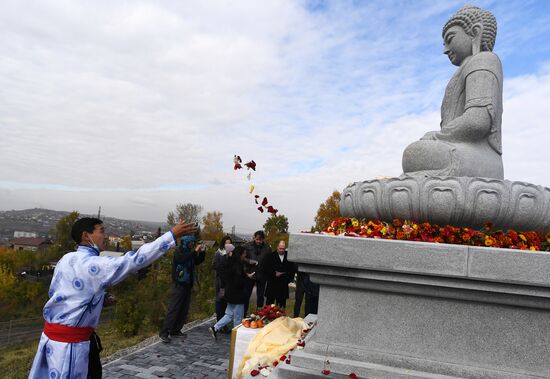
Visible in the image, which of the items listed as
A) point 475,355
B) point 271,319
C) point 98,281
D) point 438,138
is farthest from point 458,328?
point 98,281

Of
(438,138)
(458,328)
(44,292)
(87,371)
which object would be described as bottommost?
(44,292)

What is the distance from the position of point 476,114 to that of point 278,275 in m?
4.10

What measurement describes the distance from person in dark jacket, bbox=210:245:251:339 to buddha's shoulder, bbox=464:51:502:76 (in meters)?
4.24

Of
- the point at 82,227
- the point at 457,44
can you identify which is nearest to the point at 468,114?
the point at 457,44

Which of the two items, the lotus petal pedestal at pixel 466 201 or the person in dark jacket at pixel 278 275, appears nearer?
the lotus petal pedestal at pixel 466 201

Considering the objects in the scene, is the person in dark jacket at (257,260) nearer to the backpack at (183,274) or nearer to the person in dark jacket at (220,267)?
the person in dark jacket at (220,267)

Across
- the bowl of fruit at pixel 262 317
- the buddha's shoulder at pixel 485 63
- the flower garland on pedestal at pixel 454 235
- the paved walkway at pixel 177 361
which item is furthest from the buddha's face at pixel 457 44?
the paved walkway at pixel 177 361

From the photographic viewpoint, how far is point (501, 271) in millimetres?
2615

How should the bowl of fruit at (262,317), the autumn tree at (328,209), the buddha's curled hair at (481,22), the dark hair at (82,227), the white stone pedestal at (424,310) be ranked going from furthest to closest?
the autumn tree at (328,209), the bowl of fruit at (262,317), the buddha's curled hair at (481,22), the dark hair at (82,227), the white stone pedestal at (424,310)

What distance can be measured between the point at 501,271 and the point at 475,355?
2.18ft

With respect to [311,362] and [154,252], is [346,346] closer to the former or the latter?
[311,362]

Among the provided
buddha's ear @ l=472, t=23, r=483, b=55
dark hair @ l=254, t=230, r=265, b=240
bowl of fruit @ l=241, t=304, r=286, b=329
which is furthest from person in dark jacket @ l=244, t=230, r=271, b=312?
buddha's ear @ l=472, t=23, r=483, b=55

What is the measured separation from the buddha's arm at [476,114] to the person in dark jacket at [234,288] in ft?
12.3

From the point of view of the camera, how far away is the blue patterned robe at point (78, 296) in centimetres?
271
